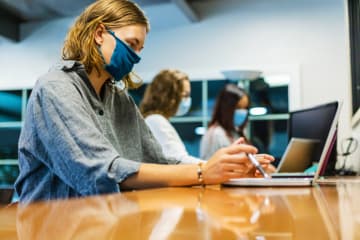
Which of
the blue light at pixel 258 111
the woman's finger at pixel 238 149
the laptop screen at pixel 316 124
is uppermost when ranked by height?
the blue light at pixel 258 111

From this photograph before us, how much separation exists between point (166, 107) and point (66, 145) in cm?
150

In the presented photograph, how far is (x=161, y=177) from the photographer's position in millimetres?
1103

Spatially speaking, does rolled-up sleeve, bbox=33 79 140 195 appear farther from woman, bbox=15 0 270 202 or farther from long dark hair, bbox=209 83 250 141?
long dark hair, bbox=209 83 250 141

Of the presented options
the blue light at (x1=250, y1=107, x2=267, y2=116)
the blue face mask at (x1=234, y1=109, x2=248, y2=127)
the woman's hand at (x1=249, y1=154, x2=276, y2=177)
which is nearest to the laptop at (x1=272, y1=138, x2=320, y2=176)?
the woman's hand at (x1=249, y1=154, x2=276, y2=177)

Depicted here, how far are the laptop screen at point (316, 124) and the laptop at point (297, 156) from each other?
3 cm

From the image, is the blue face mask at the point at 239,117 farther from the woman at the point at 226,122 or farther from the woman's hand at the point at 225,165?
the woman's hand at the point at 225,165

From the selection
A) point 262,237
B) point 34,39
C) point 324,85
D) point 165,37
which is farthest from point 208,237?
point 34,39

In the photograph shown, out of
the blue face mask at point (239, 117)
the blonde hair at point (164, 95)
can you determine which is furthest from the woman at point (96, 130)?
the blue face mask at point (239, 117)

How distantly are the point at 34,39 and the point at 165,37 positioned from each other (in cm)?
141

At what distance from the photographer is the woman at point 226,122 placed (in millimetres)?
Result: 3080

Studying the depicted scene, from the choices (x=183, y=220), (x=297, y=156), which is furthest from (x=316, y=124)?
(x=183, y=220)

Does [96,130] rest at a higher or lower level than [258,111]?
lower

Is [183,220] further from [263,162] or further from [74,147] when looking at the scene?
[263,162]

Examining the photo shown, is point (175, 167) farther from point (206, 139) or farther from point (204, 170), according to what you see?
point (206, 139)
